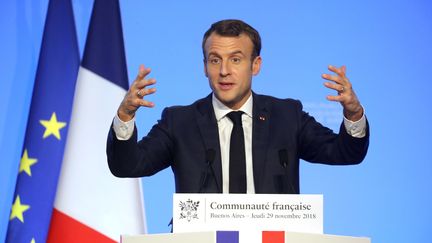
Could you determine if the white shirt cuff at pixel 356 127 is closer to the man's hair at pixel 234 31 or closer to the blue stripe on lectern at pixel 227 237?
the man's hair at pixel 234 31

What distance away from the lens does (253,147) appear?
2.56 metres

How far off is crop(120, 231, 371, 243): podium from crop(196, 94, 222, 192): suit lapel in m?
0.56

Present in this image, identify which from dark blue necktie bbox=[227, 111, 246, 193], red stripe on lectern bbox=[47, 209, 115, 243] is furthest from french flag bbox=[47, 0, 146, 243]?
dark blue necktie bbox=[227, 111, 246, 193]

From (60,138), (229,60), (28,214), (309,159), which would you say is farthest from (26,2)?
(309,159)

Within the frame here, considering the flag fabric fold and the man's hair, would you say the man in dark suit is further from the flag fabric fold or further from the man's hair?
the flag fabric fold

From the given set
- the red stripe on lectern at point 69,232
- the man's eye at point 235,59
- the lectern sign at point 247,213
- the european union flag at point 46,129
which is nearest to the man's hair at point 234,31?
the man's eye at point 235,59

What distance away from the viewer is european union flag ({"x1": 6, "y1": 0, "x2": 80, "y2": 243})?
13.4ft

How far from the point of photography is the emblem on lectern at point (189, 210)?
1.90 m

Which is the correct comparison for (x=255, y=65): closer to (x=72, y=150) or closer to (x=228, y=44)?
(x=228, y=44)

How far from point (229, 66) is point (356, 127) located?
0.59 m

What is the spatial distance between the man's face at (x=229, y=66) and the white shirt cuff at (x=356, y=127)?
0.49 m

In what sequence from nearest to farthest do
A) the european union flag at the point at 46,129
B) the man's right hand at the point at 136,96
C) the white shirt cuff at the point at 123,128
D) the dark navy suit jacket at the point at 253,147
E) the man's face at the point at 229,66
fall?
1. the man's right hand at the point at 136,96
2. the white shirt cuff at the point at 123,128
3. the dark navy suit jacket at the point at 253,147
4. the man's face at the point at 229,66
5. the european union flag at the point at 46,129

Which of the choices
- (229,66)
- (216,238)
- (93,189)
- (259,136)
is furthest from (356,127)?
(93,189)

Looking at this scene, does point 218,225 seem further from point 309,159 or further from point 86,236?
point 86,236
